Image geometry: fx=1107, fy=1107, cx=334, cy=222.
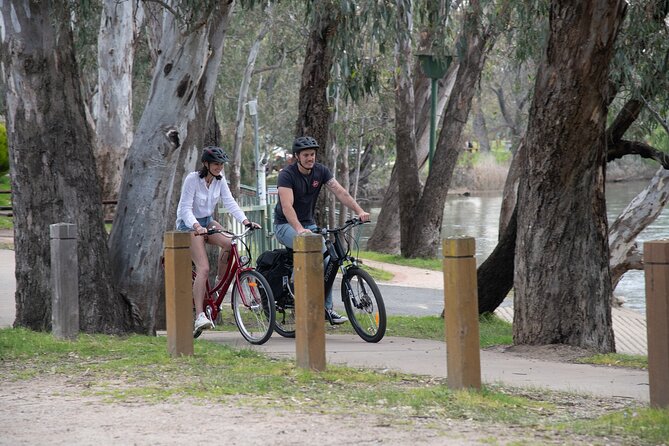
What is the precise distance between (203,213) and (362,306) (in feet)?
5.66

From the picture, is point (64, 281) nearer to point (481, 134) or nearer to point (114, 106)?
point (114, 106)

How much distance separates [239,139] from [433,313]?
23255 millimetres

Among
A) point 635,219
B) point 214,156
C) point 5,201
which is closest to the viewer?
point 214,156

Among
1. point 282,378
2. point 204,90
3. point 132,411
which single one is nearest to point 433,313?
point 204,90

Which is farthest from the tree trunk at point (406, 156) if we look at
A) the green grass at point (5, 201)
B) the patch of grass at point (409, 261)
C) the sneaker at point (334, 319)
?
the sneaker at point (334, 319)

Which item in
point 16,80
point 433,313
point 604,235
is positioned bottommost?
point 433,313

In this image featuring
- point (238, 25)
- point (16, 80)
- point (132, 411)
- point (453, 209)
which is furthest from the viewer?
point (453, 209)

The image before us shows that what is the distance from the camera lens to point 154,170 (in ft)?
35.8

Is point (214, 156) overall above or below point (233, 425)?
above

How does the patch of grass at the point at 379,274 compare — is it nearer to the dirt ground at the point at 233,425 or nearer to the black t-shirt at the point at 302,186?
the black t-shirt at the point at 302,186

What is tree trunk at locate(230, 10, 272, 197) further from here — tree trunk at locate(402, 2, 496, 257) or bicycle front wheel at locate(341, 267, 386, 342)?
bicycle front wheel at locate(341, 267, 386, 342)

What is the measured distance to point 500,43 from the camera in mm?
30578

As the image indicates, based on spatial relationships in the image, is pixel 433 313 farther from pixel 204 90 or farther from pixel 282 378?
pixel 282 378

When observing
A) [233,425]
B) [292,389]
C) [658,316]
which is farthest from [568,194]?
[233,425]
